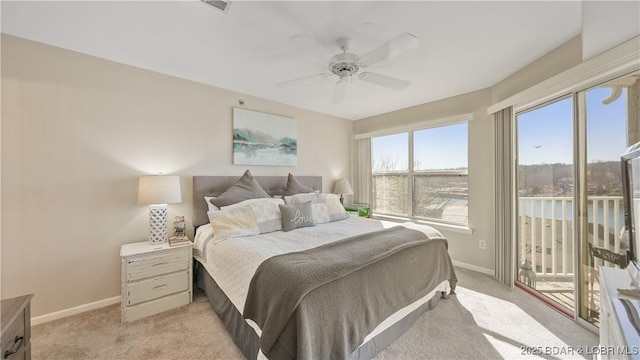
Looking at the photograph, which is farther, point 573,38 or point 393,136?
point 393,136

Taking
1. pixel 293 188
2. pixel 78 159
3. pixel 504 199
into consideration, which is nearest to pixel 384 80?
pixel 293 188

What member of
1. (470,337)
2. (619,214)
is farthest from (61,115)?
(619,214)

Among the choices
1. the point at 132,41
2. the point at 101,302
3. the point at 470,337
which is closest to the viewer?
the point at 470,337

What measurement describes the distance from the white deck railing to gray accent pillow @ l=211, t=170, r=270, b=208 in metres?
3.27

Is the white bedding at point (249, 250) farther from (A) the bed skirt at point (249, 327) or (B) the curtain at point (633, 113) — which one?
(B) the curtain at point (633, 113)

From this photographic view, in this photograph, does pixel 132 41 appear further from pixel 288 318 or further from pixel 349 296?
pixel 349 296

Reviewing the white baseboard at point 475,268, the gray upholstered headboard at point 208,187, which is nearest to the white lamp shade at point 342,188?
the gray upholstered headboard at point 208,187

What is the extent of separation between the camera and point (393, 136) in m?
4.39

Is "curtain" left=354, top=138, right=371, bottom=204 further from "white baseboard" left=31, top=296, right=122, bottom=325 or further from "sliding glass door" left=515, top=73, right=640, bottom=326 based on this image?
"white baseboard" left=31, top=296, right=122, bottom=325

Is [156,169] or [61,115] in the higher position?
[61,115]

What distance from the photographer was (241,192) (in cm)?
300

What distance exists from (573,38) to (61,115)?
4.71m

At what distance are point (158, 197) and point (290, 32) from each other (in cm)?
203

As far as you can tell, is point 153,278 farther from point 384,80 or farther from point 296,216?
point 384,80
